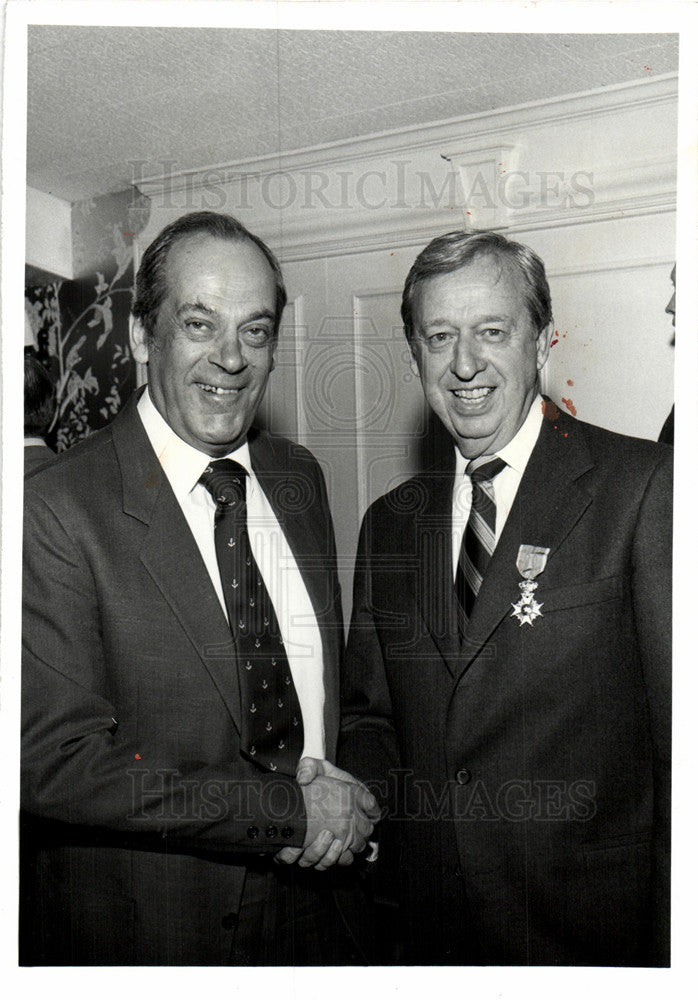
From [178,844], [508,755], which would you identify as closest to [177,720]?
[178,844]

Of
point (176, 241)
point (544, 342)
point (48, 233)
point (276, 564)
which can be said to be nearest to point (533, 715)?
point (276, 564)

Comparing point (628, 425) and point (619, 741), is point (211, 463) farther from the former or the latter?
point (619, 741)

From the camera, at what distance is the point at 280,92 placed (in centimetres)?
148

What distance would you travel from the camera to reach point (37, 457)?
148 cm

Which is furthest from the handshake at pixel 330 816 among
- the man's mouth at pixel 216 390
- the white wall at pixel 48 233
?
the white wall at pixel 48 233

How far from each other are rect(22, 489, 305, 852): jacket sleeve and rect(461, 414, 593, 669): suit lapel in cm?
37

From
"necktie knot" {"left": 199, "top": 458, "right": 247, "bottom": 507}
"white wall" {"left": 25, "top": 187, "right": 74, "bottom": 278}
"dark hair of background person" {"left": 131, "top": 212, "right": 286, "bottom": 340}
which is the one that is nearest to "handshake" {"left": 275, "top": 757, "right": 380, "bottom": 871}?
"necktie knot" {"left": 199, "top": 458, "right": 247, "bottom": 507}

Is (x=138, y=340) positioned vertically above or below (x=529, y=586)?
above

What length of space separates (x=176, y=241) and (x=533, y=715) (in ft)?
2.90

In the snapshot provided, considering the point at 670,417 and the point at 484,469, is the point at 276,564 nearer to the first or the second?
the point at 484,469

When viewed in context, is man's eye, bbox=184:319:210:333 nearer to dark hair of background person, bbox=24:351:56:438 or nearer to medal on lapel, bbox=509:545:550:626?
dark hair of background person, bbox=24:351:56:438

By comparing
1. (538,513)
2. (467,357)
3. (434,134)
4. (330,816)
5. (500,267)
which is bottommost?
(330,816)

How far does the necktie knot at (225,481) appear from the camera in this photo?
57.5 inches

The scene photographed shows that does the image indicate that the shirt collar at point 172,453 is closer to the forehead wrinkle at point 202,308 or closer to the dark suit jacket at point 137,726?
the dark suit jacket at point 137,726
